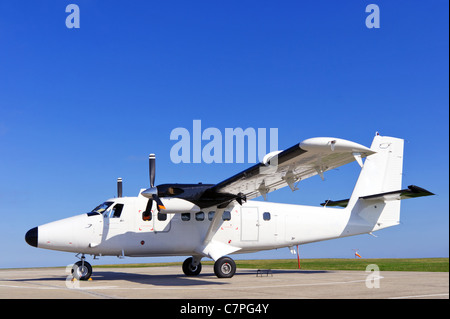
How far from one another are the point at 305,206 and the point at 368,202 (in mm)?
2785

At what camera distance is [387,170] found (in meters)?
19.4

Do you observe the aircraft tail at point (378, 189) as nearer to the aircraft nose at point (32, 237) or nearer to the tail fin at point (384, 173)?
the tail fin at point (384, 173)

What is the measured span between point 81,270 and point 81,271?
3cm

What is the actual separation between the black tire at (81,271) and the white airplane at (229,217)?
0.03 metres

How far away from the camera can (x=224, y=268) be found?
16.2m

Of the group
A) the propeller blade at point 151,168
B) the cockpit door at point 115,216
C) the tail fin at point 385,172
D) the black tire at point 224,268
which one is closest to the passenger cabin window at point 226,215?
the black tire at point 224,268

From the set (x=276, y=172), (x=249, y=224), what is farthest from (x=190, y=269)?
(x=276, y=172)

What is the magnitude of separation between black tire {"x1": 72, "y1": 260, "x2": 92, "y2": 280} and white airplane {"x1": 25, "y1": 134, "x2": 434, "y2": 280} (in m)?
0.03

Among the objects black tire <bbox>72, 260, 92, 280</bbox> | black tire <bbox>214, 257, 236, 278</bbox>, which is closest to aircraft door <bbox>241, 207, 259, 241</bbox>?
black tire <bbox>214, 257, 236, 278</bbox>

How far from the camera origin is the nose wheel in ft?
51.6

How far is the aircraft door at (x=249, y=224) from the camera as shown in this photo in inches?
693
